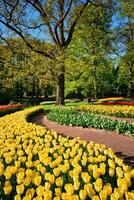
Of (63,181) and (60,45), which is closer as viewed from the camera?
(63,181)

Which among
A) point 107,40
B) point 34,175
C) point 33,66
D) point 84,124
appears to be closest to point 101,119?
point 84,124

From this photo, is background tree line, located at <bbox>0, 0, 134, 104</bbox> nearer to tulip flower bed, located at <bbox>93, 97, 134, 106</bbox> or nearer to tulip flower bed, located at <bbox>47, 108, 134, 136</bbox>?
tulip flower bed, located at <bbox>93, 97, 134, 106</bbox>

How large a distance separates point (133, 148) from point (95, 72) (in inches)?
1422

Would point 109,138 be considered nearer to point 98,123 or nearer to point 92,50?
point 98,123

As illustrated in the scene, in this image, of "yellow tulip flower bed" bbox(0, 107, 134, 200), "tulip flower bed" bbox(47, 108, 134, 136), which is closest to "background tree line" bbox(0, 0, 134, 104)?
"tulip flower bed" bbox(47, 108, 134, 136)

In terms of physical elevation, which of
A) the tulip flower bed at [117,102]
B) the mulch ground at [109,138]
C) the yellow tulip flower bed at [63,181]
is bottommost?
the mulch ground at [109,138]

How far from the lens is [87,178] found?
5254 mm

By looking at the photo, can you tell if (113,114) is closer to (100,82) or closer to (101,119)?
(101,119)

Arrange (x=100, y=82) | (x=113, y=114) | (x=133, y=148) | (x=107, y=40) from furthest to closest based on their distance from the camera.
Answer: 1. (x=100, y=82)
2. (x=107, y=40)
3. (x=113, y=114)
4. (x=133, y=148)

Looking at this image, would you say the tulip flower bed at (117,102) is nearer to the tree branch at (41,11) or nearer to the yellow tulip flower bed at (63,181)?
the tree branch at (41,11)

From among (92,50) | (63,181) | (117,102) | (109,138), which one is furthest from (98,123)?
(92,50)

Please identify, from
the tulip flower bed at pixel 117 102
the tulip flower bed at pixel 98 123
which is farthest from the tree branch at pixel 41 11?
the tulip flower bed at pixel 98 123

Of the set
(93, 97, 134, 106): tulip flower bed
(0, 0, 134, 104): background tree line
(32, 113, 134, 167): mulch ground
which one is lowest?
(32, 113, 134, 167): mulch ground

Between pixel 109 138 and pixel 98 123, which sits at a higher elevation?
pixel 98 123
